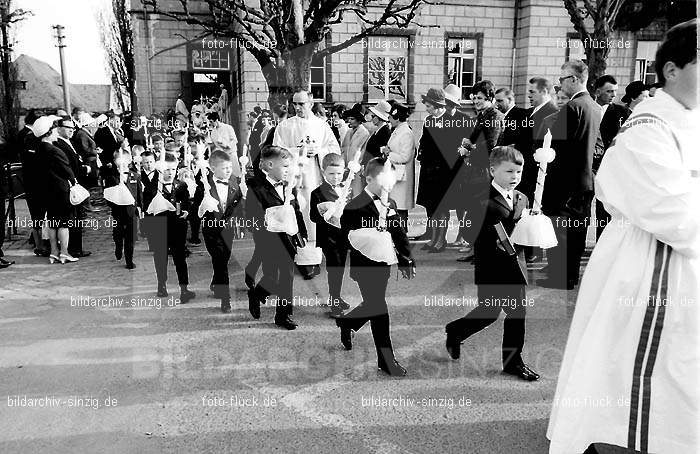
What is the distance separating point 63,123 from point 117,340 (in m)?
4.87

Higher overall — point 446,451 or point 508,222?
point 508,222

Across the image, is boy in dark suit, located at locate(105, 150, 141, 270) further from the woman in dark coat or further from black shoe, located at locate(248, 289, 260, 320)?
the woman in dark coat

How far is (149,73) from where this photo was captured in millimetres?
27375

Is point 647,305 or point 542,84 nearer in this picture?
point 647,305

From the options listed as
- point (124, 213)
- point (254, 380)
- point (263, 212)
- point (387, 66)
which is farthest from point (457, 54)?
point (254, 380)

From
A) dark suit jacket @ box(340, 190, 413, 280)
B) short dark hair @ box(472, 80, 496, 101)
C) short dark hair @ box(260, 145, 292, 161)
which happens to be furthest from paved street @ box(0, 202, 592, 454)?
short dark hair @ box(472, 80, 496, 101)

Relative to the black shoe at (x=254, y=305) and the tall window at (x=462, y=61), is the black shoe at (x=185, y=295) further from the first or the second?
the tall window at (x=462, y=61)

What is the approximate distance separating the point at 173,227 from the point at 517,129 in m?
4.04

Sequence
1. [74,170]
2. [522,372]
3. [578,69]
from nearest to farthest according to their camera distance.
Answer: [522,372], [578,69], [74,170]

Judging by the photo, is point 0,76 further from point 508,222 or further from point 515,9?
point 508,222

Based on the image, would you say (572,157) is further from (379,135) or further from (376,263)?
(376,263)

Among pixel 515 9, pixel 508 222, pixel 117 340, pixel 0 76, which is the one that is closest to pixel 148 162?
pixel 117 340

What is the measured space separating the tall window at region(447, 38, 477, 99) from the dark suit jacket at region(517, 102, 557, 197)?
49.6 feet

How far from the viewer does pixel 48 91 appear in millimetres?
58750
